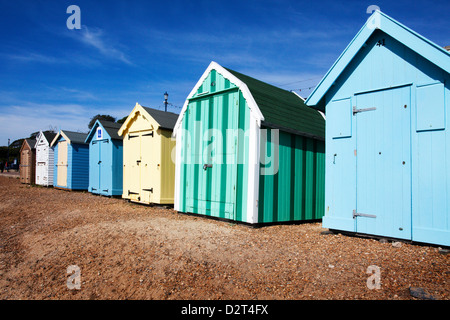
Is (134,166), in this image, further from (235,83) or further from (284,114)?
(284,114)

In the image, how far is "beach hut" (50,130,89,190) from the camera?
53.6 ft

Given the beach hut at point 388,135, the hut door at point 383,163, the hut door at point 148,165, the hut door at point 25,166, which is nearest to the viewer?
the beach hut at point 388,135

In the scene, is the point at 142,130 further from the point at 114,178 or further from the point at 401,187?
the point at 401,187

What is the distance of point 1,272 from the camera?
4980mm

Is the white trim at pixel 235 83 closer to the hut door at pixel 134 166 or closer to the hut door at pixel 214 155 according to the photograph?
the hut door at pixel 214 155

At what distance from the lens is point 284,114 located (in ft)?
26.6

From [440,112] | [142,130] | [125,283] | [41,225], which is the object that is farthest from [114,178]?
[440,112]

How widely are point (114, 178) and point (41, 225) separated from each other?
583 cm

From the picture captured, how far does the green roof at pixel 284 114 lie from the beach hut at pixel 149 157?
3513 mm

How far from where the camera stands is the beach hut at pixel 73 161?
53.6 ft

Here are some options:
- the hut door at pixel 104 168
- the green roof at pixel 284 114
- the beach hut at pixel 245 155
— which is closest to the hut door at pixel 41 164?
the hut door at pixel 104 168

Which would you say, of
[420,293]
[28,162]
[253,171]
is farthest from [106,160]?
[420,293]

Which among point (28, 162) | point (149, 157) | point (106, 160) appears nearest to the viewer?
point (149, 157)

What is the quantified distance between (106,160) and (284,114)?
876cm
